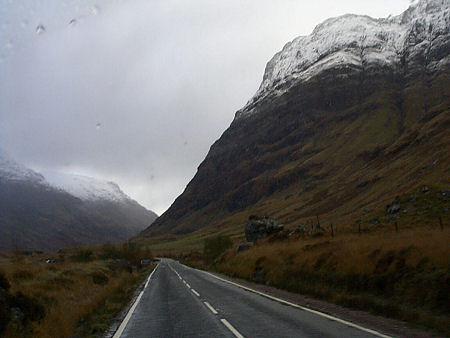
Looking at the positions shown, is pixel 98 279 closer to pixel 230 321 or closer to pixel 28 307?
pixel 28 307

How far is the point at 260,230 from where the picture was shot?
167 ft

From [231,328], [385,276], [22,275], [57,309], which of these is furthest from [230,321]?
[22,275]

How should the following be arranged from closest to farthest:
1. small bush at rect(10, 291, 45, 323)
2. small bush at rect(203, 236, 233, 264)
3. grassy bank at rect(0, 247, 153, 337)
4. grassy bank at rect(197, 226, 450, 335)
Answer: grassy bank at rect(197, 226, 450, 335), grassy bank at rect(0, 247, 153, 337), small bush at rect(10, 291, 45, 323), small bush at rect(203, 236, 233, 264)

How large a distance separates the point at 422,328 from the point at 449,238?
16.4ft

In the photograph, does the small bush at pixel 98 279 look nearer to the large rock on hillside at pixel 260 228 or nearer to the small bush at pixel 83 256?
the large rock on hillside at pixel 260 228

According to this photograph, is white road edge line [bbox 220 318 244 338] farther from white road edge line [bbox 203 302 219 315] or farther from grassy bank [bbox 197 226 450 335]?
grassy bank [bbox 197 226 450 335]

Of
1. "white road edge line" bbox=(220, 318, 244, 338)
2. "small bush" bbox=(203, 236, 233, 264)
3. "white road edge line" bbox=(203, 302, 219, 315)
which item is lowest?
"white road edge line" bbox=(220, 318, 244, 338)

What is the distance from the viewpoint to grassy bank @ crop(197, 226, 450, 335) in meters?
11.7

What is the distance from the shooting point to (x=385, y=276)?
1451 centimetres

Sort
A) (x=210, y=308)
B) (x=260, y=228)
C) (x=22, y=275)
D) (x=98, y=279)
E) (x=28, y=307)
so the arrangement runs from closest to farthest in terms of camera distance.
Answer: (x=28, y=307) < (x=210, y=308) < (x=22, y=275) < (x=98, y=279) < (x=260, y=228)

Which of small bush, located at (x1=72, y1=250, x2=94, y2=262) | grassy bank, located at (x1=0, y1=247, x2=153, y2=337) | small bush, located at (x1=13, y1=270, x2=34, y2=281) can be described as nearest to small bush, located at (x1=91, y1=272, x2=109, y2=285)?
grassy bank, located at (x1=0, y1=247, x2=153, y2=337)

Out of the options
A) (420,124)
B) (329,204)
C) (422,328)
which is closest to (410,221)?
(422,328)

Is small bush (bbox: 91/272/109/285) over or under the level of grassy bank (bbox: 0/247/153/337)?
over

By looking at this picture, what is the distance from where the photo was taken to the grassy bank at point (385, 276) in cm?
1170
